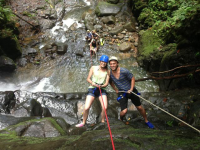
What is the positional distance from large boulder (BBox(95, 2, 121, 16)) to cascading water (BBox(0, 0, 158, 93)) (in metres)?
2.66

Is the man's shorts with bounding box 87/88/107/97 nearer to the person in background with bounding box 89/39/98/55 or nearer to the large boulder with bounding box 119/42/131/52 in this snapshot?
the person in background with bounding box 89/39/98/55

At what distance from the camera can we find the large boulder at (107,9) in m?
14.6

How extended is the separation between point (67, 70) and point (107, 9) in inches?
332

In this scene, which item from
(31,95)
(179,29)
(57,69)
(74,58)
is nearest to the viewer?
(179,29)

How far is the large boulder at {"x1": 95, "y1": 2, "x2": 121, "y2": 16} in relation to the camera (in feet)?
47.9

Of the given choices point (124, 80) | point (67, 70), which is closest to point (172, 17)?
point (67, 70)

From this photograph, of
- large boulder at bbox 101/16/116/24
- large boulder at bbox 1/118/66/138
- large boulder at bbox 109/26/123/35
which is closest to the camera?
large boulder at bbox 1/118/66/138

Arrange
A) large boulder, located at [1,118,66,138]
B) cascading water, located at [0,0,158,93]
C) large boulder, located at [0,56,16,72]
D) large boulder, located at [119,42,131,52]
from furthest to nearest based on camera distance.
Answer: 1. large boulder, located at [119,42,131,52]
2. large boulder, located at [0,56,16,72]
3. cascading water, located at [0,0,158,93]
4. large boulder, located at [1,118,66,138]

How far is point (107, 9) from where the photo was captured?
1491 centimetres

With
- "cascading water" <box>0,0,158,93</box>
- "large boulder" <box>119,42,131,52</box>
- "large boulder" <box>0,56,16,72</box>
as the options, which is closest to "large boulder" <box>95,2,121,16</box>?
"cascading water" <box>0,0,158,93</box>

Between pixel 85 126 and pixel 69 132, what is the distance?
48cm

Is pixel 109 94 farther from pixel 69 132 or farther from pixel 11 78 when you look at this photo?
pixel 11 78

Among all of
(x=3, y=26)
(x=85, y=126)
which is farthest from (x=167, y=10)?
(x=3, y=26)

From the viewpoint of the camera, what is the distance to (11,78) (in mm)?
9688
